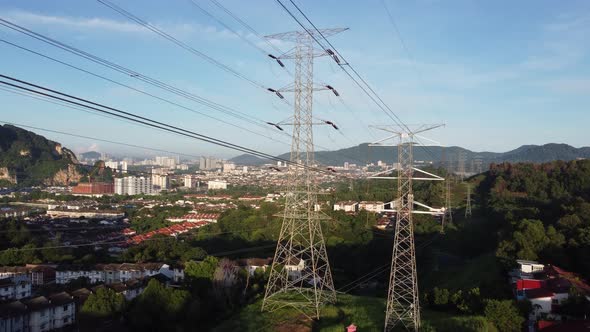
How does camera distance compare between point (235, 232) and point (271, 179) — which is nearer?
point (235, 232)

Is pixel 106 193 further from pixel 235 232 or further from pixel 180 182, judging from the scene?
pixel 235 232

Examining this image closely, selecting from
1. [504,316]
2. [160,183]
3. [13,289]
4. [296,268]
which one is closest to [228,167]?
[160,183]

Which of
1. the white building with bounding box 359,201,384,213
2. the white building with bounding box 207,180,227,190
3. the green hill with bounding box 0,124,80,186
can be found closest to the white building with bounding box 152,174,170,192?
the white building with bounding box 207,180,227,190

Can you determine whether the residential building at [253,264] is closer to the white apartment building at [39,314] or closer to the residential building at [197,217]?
the white apartment building at [39,314]

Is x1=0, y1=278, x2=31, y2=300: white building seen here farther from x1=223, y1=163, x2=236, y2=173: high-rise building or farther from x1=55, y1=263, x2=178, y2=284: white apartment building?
x1=223, y1=163, x2=236, y2=173: high-rise building

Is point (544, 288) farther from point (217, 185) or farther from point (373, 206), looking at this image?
point (217, 185)

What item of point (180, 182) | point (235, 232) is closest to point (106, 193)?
point (180, 182)
